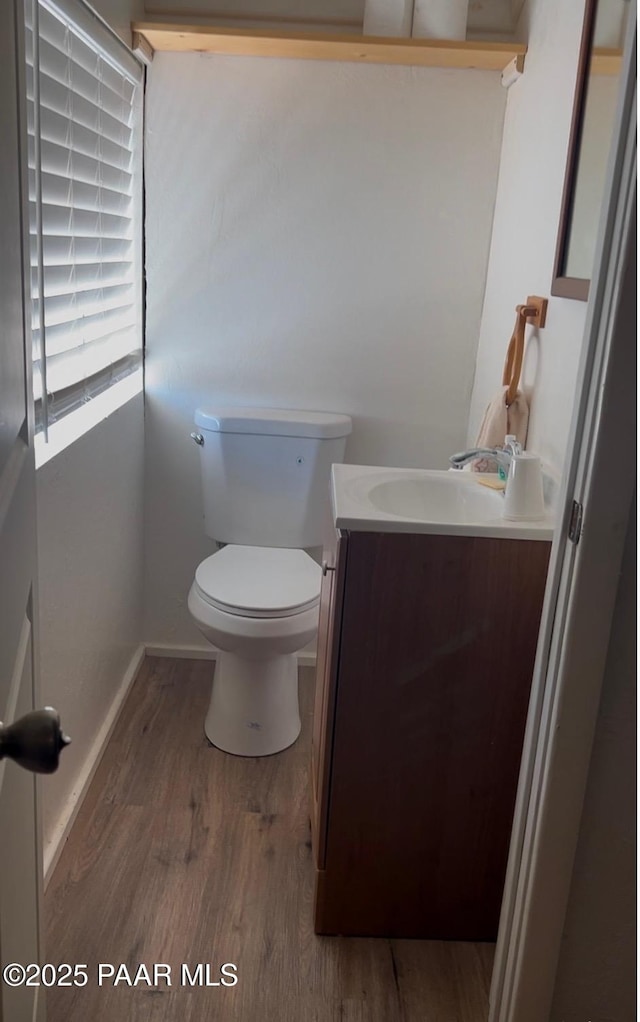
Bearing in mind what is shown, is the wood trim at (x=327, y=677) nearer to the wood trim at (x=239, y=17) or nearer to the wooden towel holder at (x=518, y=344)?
the wooden towel holder at (x=518, y=344)

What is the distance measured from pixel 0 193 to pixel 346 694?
1.08 meters

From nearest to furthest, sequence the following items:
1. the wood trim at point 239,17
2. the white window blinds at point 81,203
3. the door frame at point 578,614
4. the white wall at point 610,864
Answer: the door frame at point 578,614
the white wall at point 610,864
the white window blinds at point 81,203
the wood trim at point 239,17

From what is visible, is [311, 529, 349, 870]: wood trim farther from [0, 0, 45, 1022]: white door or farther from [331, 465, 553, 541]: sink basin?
[0, 0, 45, 1022]: white door

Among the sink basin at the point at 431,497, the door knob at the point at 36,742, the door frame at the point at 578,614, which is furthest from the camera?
the sink basin at the point at 431,497

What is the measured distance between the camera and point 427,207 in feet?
8.21

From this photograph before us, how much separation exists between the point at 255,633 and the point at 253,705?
29 centimetres


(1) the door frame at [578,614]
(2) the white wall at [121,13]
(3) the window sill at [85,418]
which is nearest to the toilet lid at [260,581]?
(3) the window sill at [85,418]

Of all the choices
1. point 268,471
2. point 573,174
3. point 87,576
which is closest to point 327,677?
point 87,576

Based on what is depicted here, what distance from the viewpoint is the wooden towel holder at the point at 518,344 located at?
191 cm

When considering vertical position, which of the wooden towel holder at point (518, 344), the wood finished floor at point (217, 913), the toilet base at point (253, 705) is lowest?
the wood finished floor at point (217, 913)

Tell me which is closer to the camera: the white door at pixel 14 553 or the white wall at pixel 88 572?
the white door at pixel 14 553

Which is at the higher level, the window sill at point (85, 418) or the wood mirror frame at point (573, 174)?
the wood mirror frame at point (573, 174)

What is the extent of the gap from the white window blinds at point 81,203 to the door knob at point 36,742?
Result: 1.13 meters

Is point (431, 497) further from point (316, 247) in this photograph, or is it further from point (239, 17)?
point (239, 17)
